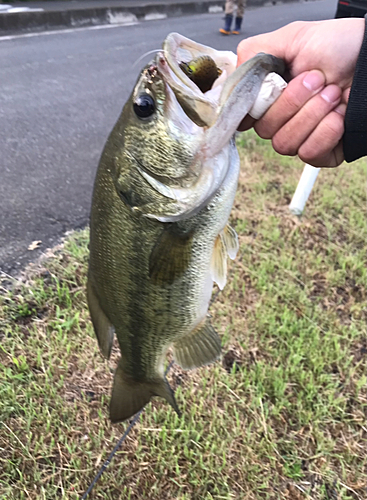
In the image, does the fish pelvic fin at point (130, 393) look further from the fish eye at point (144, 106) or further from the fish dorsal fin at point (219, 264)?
the fish eye at point (144, 106)

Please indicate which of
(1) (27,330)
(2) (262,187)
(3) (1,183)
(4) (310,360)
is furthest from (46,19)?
(4) (310,360)

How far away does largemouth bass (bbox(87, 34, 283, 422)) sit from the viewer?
106 cm

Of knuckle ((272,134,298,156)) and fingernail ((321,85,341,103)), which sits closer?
fingernail ((321,85,341,103))

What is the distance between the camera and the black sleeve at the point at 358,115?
1146 mm

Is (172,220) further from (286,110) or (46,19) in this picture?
(46,19)

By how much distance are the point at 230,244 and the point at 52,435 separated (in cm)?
128

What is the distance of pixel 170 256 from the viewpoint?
1.21 metres

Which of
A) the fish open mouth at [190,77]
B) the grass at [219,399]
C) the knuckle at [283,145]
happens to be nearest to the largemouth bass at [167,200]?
the fish open mouth at [190,77]

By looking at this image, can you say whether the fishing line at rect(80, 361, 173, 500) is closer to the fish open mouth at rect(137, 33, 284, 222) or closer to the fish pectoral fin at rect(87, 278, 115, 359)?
the fish pectoral fin at rect(87, 278, 115, 359)

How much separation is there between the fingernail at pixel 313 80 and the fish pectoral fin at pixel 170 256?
57cm

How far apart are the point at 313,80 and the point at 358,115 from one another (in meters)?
0.17

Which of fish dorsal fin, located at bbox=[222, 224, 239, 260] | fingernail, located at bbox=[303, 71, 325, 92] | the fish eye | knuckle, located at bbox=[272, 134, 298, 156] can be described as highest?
fingernail, located at bbox=[303, 71, 325, 92]

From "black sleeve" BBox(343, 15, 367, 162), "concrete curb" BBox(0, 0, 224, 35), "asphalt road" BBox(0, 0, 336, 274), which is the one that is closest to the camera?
"black sleeve" BBox(343, 15, 367, 162)

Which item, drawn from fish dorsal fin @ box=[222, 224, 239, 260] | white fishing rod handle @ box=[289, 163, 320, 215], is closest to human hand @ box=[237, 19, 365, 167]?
fish dorsal fin @ box=[222, 224, 239, 260]
